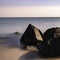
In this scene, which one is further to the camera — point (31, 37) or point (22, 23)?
point (22, 23)

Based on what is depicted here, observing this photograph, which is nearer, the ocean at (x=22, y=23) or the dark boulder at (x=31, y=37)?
the dark boulder at (x=31, y=37)

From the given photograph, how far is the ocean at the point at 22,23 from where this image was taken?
57.6 inches

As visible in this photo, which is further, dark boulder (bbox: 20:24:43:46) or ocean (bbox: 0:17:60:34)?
ocean (bbox: 0:17:60:34)

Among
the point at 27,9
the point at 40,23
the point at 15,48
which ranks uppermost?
the point at 27,9

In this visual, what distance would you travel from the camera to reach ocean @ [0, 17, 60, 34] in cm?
146

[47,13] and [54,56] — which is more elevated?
[47,13]

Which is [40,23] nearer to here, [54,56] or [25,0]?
[25,0]

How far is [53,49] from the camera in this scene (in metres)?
0.84

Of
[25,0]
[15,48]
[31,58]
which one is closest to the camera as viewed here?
[31,58]

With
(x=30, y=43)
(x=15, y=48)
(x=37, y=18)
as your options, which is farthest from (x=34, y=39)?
(x=37, y=18)

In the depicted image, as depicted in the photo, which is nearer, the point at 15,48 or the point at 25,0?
the point at 15,48

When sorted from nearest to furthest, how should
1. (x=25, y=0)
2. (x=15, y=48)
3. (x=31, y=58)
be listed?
(x=31, y=58) < (x=15, y=48) < (x=25, y=0)

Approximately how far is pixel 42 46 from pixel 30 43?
192 millimetres

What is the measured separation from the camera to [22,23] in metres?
1.48
